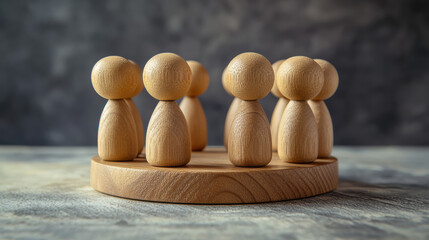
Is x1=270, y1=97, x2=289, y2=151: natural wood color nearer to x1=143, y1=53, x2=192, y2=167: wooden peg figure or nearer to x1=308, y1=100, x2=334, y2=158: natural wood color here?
x1=308, y1=100, x2=334, y2=158: natural wood color

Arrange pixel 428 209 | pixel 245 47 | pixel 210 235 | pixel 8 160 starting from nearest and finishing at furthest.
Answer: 1. pixel 210 235
2. pixel 428 209
3. pixel 8 160
4. pixel 245 47

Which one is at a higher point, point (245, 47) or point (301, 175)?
point (245, 47)

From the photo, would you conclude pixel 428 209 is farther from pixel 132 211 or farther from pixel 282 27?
pixel 282 27

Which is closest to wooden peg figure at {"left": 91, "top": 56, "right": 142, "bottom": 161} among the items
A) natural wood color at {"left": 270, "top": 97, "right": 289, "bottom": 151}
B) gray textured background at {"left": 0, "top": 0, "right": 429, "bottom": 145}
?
natural wood color at {"left": 270, "top": 97, "right": 289, "bottom": 151}

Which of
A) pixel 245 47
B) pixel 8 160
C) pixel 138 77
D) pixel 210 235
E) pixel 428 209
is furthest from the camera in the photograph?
pixel 245 47

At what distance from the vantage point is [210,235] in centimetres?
41

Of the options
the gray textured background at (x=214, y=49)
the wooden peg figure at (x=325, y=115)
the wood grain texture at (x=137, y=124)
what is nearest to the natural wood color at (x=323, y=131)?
the wooden peg figure at (x=325, y=115)

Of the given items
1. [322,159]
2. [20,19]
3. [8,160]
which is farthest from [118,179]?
[20,19]

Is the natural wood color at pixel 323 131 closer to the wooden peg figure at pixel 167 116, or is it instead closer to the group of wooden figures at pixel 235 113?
the group of wooden figures at pixel 235 113

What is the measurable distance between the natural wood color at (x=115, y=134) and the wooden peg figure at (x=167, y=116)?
0.07 metres

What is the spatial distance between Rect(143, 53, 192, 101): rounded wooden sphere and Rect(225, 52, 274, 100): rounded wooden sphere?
2.4 inches

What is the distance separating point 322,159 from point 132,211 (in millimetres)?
307

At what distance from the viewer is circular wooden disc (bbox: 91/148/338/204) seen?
0.52 meters

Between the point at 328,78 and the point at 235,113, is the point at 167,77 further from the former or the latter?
the point at 328,78
